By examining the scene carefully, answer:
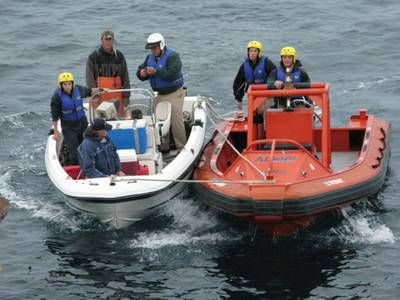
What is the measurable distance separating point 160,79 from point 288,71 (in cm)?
188

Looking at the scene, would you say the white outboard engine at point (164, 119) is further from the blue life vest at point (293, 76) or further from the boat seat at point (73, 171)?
the blue life vest at point (293, 76)

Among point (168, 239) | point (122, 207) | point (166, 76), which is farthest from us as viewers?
point (166, 76)

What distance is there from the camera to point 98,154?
1355 centimetres

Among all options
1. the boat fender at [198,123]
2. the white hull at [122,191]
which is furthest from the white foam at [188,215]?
the boat fender at [198,123]

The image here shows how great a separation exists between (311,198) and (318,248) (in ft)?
2.45

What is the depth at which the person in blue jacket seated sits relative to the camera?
1348 cm

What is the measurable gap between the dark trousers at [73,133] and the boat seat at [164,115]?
114 cm

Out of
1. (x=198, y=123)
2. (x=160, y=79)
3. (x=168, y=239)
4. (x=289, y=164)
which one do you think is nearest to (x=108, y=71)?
(x=160, y=79)

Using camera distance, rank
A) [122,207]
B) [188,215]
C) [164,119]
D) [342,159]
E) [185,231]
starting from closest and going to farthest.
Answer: [122,207], [185,231], [188,215], [164,119], [342,159]

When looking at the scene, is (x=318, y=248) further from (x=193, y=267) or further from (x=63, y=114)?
(x=63, y=114)

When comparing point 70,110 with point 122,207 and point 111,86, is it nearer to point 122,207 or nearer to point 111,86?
point 111,86

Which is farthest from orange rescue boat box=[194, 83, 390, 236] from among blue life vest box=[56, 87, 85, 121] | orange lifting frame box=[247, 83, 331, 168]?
blue life vest box=[56, 87, 85, 121]

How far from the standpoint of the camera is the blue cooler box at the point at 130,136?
46.6 ft

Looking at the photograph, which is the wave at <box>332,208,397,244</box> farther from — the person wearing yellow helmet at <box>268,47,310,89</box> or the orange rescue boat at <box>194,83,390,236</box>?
the person wearing yellow helmet at <box>268,47,310,89</box>
